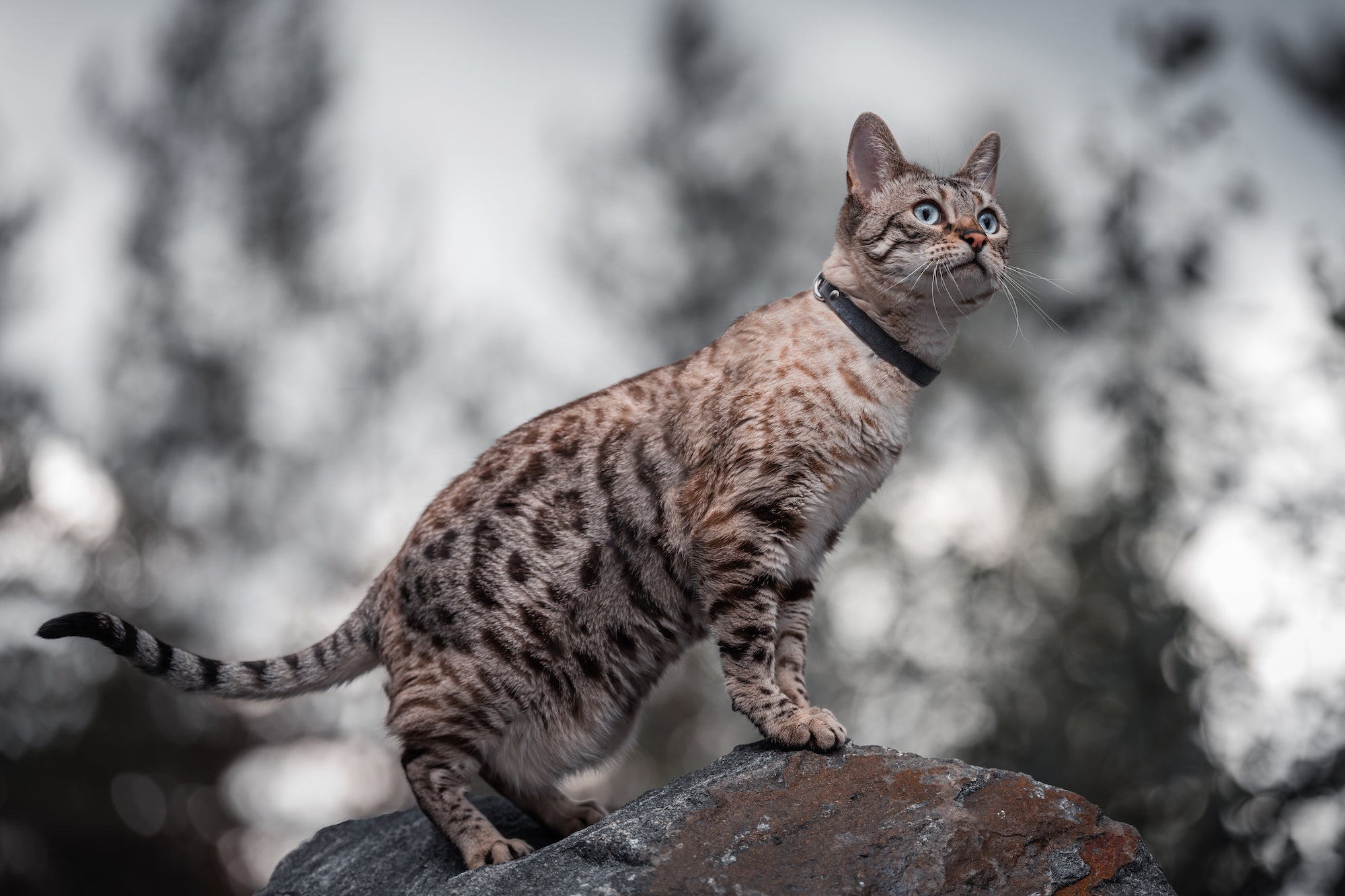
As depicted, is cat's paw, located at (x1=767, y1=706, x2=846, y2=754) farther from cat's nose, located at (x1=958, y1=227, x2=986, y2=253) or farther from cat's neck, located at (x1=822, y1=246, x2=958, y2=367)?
cat's nose, located at (x1=958, y1=227, x2=986, y2=253)

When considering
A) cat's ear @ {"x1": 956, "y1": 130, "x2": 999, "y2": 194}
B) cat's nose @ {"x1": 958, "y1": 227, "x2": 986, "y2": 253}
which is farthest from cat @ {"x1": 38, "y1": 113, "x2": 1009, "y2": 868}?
cat's ear @ {"x1": 956, "y1": 130, "x2": 999, "y2": 194}

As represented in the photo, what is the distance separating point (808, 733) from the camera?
4.36 metres

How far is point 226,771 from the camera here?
41.8 feet

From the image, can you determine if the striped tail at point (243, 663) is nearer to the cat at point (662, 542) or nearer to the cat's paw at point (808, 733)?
the cat at point (662, 542)

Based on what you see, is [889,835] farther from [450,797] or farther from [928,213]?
[928,213]

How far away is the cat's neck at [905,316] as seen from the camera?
482 centimetres

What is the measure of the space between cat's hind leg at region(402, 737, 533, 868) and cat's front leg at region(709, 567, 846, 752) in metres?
1.12

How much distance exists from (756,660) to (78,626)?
261 cm

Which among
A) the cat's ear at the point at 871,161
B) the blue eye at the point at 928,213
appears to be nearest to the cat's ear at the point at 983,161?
the cat's ear at the point at 871,161

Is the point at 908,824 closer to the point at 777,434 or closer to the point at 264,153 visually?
the point at 777,434

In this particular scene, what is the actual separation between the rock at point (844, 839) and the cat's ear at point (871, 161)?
239 cm

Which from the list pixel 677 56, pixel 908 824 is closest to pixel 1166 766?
pixel 908 824

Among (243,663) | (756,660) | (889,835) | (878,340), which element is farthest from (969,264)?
(243,663)

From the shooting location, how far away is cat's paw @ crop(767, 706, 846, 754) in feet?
14.3
